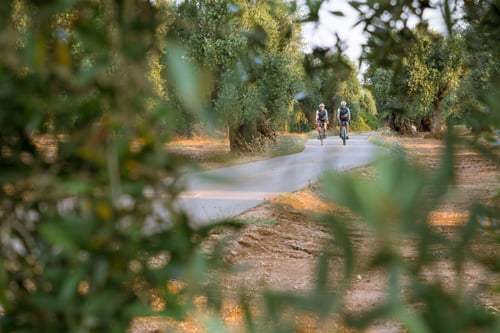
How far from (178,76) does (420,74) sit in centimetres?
2188

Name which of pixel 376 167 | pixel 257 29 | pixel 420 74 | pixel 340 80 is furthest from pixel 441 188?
pixel 420 74

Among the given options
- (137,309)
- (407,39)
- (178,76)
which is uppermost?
(407,39)

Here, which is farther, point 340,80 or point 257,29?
point 340,80

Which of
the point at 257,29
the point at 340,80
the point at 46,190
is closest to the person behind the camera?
the point at 46,190

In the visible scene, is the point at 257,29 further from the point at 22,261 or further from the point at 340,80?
the point at 22,261

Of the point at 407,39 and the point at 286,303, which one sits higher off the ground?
the point at 407,39

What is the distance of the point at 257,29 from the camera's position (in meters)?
0.91

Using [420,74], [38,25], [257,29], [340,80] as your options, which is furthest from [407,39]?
[420,74]

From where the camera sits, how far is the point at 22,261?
1.21 ft

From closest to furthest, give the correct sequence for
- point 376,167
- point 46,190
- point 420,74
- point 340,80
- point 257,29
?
point 376,167
point 46,190
point 257,29
point 340,80
point 420,74

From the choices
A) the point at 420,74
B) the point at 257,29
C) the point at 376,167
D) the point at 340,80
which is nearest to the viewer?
the point at 376,167

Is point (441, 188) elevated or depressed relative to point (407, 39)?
depressed

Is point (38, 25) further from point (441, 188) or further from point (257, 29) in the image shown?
point (257, 29)

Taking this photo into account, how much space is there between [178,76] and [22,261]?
0.16m
